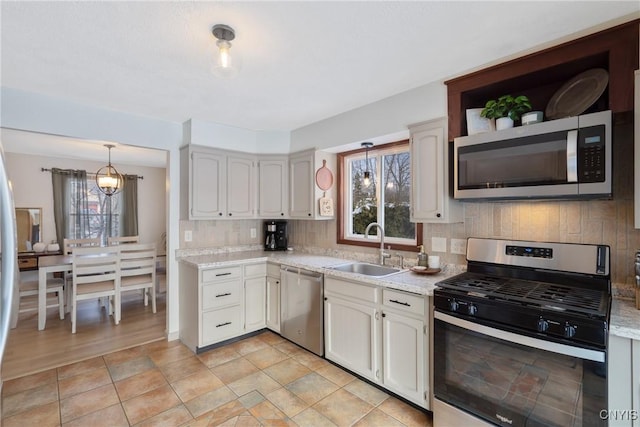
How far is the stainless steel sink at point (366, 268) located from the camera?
281 cm

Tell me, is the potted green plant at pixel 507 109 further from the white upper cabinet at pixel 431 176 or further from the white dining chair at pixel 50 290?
the white dining chair at pixel 50 290

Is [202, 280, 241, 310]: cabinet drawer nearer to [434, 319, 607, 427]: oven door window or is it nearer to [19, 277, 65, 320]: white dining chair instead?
[434, 319, 607, 427]: oven door window

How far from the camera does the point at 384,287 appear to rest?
89.2 inches

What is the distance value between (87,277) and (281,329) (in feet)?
8.12

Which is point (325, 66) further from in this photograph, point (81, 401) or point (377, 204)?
point (81, 401)

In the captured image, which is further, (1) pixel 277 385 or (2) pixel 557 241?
(1) pixel 277 385

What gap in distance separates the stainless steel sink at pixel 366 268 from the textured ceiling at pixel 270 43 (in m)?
1.52

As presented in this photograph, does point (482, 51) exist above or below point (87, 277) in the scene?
above

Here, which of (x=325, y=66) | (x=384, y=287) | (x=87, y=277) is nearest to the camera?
(x=325, y=66)

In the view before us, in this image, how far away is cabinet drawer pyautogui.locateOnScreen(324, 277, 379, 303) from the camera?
2.35 m

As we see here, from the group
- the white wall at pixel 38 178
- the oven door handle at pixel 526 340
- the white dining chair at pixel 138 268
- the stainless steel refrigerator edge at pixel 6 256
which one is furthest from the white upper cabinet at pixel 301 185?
the white wall at pixel 38 178

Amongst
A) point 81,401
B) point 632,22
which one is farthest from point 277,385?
point 632,22

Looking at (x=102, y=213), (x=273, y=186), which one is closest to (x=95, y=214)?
(x=102, y=213)

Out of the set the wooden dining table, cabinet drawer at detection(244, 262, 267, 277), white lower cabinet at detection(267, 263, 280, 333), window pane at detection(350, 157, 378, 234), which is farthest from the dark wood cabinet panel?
the wooden dining table
